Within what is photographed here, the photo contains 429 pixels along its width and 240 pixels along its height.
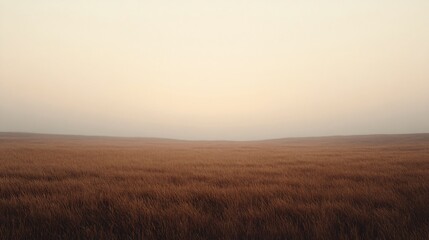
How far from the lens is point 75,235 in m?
3.11

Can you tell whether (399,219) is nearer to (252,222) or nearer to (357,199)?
(357,199)

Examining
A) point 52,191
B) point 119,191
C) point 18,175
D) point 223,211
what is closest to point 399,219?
point 223,211

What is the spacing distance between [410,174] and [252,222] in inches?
271

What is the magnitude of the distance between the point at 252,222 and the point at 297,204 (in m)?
1.23

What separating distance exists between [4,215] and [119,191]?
202cm

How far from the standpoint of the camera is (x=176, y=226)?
339 cm

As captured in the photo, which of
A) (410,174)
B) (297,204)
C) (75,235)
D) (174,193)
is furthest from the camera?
(410,174)

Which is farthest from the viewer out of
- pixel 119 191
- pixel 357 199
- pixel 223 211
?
pixel 119 191

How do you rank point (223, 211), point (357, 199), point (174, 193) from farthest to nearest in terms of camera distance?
point (174, 193) → point (357, 199) → point (223, 211)

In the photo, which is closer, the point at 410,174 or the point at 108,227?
the point at 108,227

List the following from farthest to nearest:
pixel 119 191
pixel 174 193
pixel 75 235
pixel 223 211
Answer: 1. pixel 119 191
2. pixel 174 193
3. pixel 223 211
4. pixel 75 235

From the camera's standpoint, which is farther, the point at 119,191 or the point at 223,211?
the point at 119,191

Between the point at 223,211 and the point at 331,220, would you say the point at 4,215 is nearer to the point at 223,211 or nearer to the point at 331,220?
the point at 223,211

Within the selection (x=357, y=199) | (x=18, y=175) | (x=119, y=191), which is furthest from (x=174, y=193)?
(x=18, y=175)
